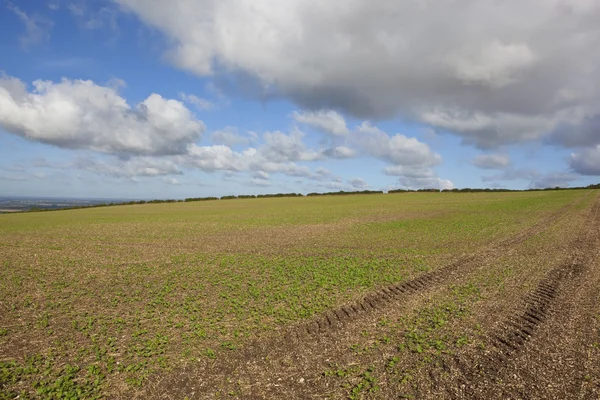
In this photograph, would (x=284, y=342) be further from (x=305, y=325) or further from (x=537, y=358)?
(x=537, y=358)

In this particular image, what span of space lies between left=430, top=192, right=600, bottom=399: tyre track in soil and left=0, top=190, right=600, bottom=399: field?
5cm

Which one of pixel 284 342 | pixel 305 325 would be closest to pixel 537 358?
pixel 305 325

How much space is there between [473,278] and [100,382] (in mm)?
16325

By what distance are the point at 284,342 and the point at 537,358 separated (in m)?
6.82

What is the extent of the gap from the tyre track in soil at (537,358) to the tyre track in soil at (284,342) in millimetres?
3728

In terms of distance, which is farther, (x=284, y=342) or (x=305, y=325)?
(x=305, y=325)

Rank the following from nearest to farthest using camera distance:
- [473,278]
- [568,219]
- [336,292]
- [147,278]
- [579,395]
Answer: [579,395], [336,292], [473,278], [147,278], [568,219]

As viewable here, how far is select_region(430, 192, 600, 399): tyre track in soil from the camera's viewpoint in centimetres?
808

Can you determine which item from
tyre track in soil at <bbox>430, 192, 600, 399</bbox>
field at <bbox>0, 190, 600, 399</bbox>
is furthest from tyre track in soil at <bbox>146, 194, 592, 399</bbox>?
tyre track in soil at <bbox>430, 192, 600, 399</bbox>

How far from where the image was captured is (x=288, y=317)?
12820 mm

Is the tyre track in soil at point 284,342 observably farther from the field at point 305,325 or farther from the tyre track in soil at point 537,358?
the tyre track in soil at point 537,358

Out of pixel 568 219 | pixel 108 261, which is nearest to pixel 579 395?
pixel 108 261

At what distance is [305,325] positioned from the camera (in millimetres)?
12133

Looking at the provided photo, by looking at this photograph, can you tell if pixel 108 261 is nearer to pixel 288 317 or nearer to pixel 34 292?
pixel 34 292
